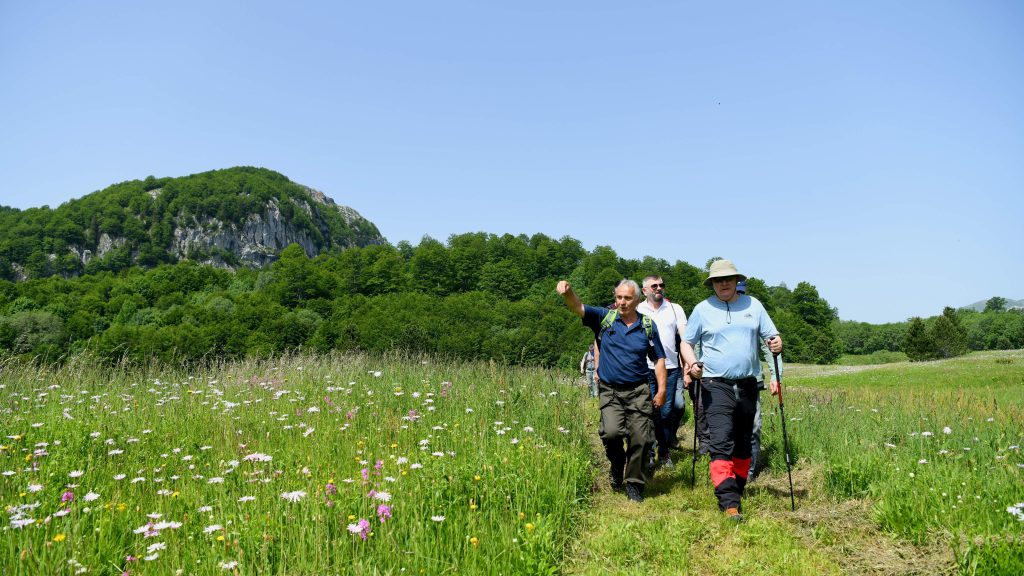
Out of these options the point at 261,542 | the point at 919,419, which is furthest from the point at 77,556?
the point at 919,419

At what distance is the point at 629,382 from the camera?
18.3 ft

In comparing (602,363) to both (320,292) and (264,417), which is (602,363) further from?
(320,292)

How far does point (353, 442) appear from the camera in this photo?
6.18 metres

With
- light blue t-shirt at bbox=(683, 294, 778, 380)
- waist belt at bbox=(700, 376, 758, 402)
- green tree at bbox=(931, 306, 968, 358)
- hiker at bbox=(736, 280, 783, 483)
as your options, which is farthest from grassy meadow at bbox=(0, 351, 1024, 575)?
green tree at bbox=(931, 306, 968, 358)

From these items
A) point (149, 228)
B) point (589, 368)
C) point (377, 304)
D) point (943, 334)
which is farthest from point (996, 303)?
point (149, 228)

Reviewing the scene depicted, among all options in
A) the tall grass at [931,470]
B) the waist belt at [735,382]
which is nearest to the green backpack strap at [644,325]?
the waist belt at [735,382]

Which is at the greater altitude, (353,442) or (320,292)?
(320,292)

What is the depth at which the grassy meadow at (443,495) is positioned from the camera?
11.5ft

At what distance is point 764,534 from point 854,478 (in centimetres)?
157

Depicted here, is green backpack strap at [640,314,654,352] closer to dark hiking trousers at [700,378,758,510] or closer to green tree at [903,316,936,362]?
dark hiking trousers at [700,378,758,510]

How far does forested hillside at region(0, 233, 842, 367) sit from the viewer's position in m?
68.9

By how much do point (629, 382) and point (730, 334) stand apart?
1.05 meters

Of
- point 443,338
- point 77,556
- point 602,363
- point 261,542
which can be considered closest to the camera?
point 77,556

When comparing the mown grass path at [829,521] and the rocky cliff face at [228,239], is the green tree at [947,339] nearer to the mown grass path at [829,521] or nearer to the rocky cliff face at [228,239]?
the mown grass path at [829,521]
